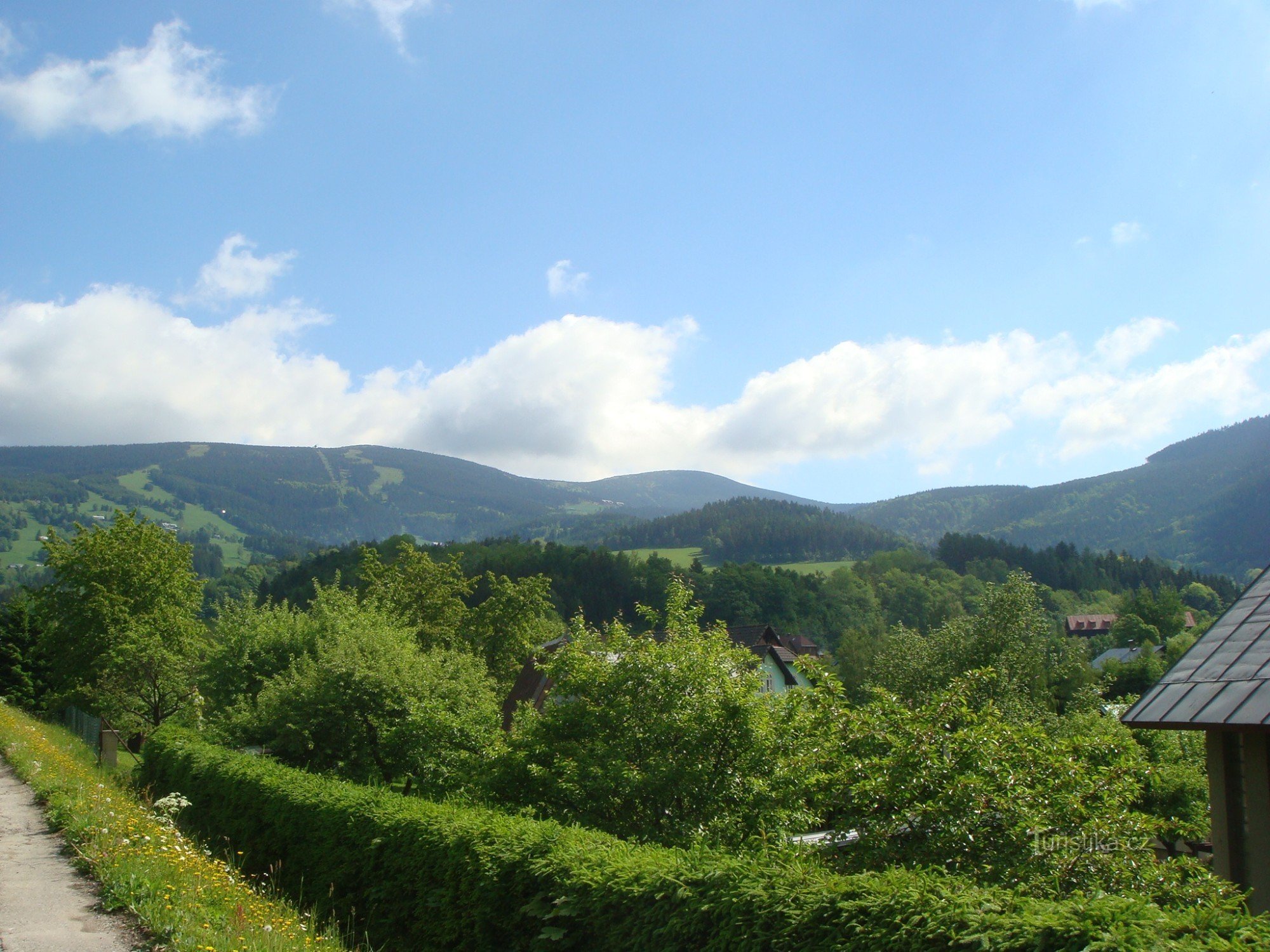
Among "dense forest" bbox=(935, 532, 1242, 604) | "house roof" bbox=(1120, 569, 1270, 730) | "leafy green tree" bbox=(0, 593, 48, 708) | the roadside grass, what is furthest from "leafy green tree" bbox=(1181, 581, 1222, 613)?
the roadside grass

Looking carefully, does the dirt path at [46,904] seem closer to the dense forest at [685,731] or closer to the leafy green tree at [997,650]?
the dense forest at [685,731]

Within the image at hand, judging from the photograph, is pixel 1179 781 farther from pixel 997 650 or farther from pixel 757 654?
pixel 757 654

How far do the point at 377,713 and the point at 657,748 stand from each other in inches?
326

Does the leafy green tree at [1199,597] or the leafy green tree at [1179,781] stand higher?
the leafy green tree at [1179,781]

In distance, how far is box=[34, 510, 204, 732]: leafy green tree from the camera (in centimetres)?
3412

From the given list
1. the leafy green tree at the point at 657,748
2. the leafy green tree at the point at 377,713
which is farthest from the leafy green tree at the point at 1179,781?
the leafy green tree at the point at 377,713

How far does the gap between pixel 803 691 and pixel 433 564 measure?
4279 centimetres

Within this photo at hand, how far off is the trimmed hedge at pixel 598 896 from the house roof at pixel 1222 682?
3411mm

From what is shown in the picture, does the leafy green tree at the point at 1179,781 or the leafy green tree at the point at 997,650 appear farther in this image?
the leafy green tree at the point at 997,650

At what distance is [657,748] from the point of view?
10.6 metres

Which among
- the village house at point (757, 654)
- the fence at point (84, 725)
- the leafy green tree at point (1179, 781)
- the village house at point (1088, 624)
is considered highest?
the leafy green tree at point (1179, 781)

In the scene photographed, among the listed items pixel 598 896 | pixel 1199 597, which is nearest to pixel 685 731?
pixel 598 896

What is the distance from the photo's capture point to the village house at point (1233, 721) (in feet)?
24.5

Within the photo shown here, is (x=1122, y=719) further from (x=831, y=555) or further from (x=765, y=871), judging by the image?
(x=831, y=555)
